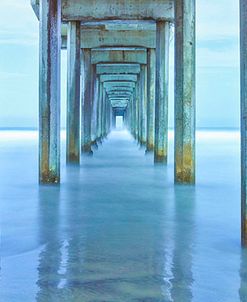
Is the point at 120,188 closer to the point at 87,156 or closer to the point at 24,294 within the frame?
the point at 24,294

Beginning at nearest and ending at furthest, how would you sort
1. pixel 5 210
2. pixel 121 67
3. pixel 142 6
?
1. pixel 5 210
2. pixel 142 6
3. pixel 121 67

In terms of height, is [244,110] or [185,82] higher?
[185,82]

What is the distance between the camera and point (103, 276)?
3.42 meters

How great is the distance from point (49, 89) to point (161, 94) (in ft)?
15.9

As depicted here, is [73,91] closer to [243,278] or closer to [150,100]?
[150,100]

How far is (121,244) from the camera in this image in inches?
174

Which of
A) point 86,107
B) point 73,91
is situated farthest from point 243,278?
point 86,107

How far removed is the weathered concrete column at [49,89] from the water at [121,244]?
44 centimetres

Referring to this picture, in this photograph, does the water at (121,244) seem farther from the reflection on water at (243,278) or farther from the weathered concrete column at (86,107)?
the weathered concrete column at (86,107)

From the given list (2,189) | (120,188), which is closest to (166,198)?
(120,188)

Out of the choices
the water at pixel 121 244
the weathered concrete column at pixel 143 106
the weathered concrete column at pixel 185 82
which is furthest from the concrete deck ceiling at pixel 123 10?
the weathered concrete column at pixel 143 106

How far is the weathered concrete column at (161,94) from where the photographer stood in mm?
13102

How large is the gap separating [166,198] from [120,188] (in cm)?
130

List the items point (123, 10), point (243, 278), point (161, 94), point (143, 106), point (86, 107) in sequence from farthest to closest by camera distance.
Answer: point (143, 106) → point (86, 107) → point (161, 94) → point (123, 10) → point (243, 278)
